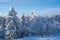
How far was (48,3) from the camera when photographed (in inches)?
104

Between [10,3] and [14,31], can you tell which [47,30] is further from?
[10,3]

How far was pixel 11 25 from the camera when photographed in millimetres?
2578

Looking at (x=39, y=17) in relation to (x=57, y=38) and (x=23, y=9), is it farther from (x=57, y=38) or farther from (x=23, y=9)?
(x=57, y=38)

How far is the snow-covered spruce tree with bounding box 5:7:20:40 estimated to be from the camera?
2572 mm

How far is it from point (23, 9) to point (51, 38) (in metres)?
0.75

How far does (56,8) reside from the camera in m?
2.63

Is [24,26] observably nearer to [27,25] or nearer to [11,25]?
[27,25]

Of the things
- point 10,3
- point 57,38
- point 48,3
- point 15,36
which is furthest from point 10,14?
point 57,38

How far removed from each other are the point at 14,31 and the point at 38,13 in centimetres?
56

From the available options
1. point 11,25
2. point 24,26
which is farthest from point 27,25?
point 11,25

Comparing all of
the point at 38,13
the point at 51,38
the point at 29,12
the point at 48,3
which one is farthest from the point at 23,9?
the point at 51,38

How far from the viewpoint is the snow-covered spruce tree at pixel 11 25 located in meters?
2.57

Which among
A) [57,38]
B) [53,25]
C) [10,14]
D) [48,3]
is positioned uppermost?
[48,3]

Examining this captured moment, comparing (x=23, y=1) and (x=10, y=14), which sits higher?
(x=23, y=1)
